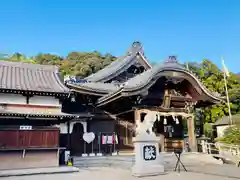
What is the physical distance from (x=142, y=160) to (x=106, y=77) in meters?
10.8

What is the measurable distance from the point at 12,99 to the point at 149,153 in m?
9.49

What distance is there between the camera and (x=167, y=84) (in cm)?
1641

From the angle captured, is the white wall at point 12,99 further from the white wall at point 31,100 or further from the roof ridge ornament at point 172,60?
the roof ridge ornament at point 172,60

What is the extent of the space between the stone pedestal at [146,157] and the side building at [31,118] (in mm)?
5761

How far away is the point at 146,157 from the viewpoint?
34.3ft

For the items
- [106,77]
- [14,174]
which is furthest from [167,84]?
[14,174]

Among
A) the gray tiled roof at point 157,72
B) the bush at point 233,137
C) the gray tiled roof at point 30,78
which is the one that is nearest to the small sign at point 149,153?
the gray tiled roof at point 157,72

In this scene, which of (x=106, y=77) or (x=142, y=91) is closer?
(x=142, y=91)

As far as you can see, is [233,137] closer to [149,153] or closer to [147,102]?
[147,102]

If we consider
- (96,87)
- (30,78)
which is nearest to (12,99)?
(30,78)

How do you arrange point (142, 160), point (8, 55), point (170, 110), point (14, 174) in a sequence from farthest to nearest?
point (8, 55) < point (170, 110) < point (14, 174) < point (142, 160)

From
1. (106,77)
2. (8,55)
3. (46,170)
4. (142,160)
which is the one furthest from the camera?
(8,55)

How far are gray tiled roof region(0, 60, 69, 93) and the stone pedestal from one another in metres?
7.56

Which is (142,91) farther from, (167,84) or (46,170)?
(46,170)
